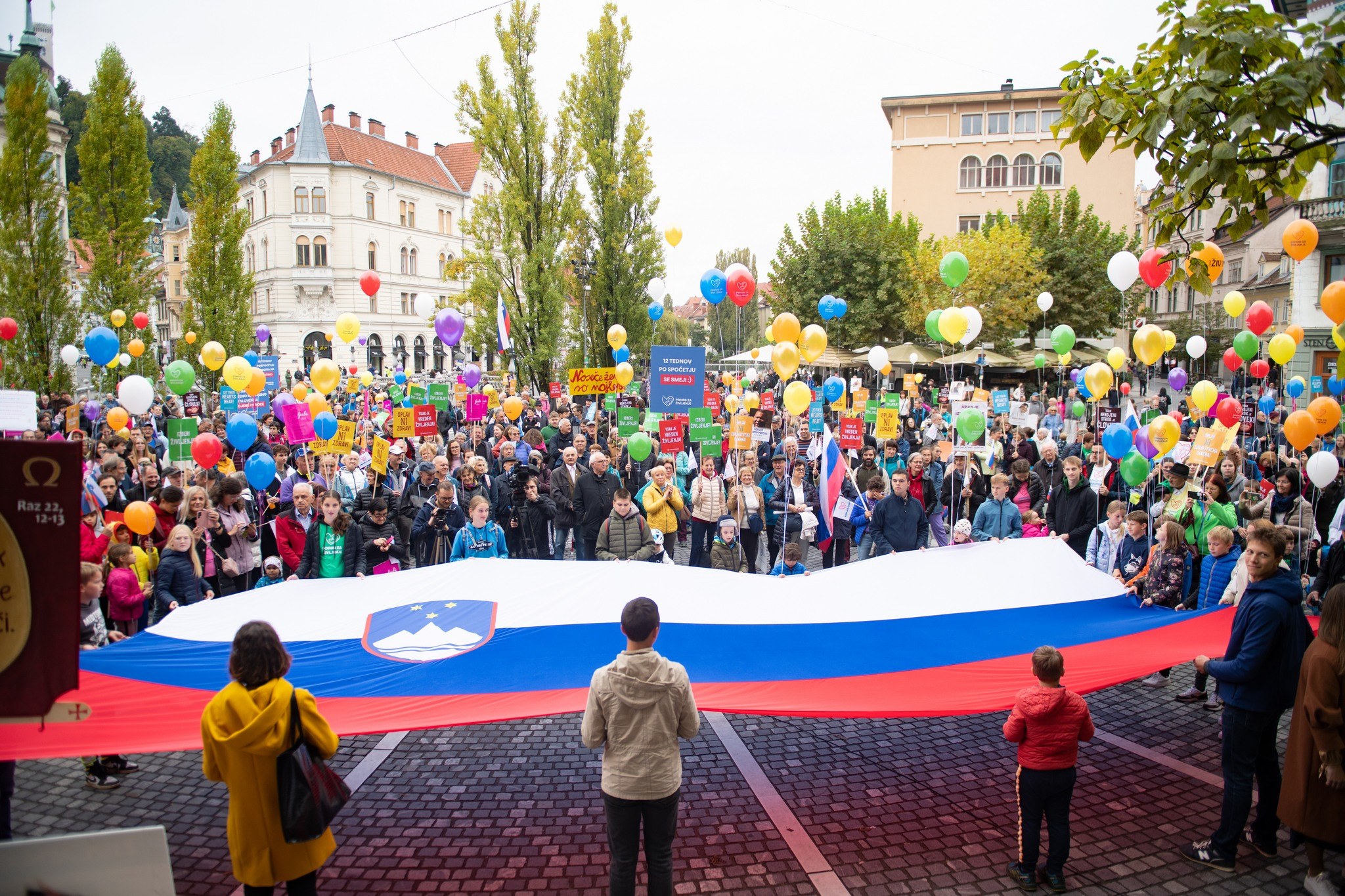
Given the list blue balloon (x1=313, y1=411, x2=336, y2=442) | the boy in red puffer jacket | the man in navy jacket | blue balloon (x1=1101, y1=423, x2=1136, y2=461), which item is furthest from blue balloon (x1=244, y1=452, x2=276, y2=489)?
blue balloon (x1=1101, y1=423, x2=1136, y2=461)

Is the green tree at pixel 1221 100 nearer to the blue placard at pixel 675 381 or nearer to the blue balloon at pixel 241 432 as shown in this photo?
the blue placard at pixel 675 381

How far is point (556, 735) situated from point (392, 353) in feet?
195

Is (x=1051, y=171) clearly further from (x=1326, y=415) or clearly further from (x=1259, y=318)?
(x=1326, y=415)

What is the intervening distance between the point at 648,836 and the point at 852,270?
36.9 metres

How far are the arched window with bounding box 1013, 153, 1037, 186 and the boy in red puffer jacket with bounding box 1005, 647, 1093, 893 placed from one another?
52952 mm

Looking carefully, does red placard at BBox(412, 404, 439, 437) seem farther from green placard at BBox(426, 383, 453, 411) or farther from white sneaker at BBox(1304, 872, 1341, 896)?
white sneaker at BBox(1304, 872, 1341, 896)

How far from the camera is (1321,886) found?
418 cm

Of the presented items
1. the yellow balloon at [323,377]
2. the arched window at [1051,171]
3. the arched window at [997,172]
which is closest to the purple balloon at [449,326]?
the yellow balloon at [323,377]

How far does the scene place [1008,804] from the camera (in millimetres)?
5273

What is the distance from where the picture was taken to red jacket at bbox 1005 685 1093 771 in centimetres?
421

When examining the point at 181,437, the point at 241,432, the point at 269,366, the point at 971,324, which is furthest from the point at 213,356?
the point at 971,324

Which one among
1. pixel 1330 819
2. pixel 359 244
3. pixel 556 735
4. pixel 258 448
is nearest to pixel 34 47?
pixel 258 448

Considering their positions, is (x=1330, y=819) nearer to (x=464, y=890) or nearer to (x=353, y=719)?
(x=464, y=890)

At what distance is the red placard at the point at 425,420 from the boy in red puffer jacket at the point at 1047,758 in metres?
9.07
